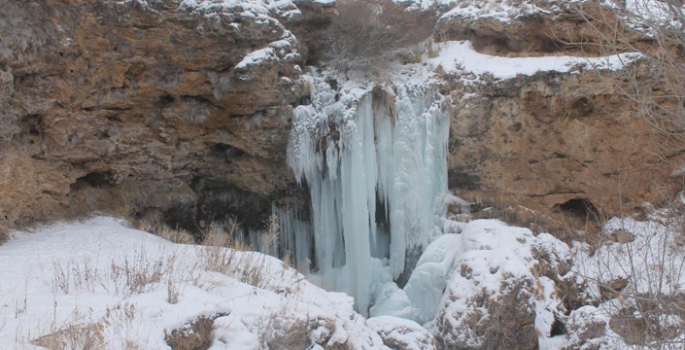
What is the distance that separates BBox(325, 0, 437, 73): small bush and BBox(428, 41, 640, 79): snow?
2.22 feet

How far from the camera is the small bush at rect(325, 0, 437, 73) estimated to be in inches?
444

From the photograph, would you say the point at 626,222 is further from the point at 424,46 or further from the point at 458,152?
the point at 424,46

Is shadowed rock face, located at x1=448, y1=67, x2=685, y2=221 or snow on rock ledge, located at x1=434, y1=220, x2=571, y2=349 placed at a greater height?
shadowed rock face, located at x1=448, y1=67, x2=685, y2=221

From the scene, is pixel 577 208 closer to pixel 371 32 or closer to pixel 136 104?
pixel 371 32

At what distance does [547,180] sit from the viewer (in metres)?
11.5

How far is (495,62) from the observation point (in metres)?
11.2

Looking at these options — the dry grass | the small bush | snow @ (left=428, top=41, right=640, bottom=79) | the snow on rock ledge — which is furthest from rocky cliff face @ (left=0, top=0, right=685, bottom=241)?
the dry grass

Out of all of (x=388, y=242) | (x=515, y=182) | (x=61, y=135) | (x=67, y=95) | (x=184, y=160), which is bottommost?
(x=388, y=242)

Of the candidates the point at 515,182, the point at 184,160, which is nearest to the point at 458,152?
the point at 515,182

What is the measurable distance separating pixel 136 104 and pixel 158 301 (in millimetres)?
5615

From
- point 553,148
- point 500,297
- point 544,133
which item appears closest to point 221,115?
Result: point 500,297

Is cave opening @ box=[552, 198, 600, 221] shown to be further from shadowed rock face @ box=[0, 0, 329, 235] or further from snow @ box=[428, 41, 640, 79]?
shadowed rock face @ box=[0, 0, 329, 235]

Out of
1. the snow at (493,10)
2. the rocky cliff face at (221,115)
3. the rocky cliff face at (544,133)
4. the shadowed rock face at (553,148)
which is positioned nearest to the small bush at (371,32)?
the rocky cliff face at (221,115)

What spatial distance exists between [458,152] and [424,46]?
7.35ft
